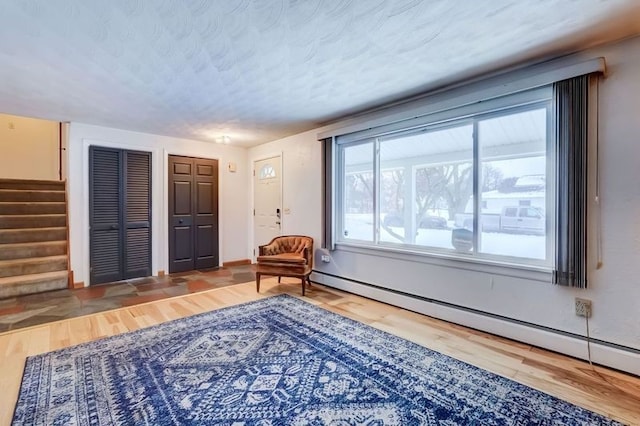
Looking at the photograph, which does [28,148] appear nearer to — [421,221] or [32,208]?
[32,208]

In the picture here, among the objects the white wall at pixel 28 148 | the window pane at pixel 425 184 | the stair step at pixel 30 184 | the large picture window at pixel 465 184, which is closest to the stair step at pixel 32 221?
the stair step at pixel 30 184

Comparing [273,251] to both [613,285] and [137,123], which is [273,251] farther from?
[613,285]

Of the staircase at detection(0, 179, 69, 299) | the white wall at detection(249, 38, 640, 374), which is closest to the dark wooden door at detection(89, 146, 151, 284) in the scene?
the staircase at detection(0, 179, 69, 299)

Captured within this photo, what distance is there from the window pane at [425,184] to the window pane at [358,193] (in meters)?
0.19

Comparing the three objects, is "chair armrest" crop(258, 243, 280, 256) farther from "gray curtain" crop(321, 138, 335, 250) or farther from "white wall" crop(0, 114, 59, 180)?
"white wall" crop(0, 114, 59, 180)

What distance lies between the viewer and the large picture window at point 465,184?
248 cm

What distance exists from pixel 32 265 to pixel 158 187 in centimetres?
191

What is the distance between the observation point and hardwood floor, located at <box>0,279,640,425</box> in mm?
1817

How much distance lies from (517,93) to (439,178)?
0.98 meters

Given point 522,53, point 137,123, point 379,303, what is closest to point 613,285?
point 522,53

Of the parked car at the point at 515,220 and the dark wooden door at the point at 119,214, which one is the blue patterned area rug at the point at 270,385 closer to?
the parked car at the point at 515,220

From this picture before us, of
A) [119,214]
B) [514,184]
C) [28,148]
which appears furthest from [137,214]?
[514,184]

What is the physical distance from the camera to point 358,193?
157 inches

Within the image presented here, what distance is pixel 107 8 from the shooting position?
1724 millimetres
